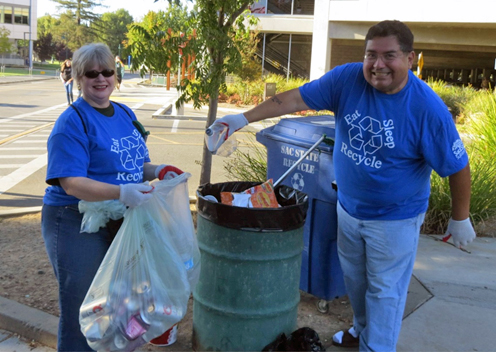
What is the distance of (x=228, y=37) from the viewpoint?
5.17 meters

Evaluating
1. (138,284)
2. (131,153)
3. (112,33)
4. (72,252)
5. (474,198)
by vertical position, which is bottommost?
(474,198)

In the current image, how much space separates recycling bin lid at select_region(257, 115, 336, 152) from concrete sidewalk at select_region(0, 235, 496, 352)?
138 centimetres

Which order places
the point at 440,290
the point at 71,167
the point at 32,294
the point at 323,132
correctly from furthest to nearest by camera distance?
the point at 440,290
the point at 32,294
the point at 323,132
the point at 71,167

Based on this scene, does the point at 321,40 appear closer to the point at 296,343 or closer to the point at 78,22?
the point at 296,343

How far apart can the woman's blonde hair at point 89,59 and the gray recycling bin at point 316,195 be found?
1.59 metres

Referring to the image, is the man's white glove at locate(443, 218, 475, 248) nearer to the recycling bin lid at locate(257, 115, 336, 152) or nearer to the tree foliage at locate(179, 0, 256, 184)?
the recycling bin lid at locate(257, 115, 336, 152)

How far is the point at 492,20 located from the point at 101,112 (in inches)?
991

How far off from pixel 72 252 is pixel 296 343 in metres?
1.35

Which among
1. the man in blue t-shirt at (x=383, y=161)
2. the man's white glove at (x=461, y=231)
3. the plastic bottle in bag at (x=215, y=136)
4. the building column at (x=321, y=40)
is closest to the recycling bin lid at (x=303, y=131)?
the man in blue t-shirt at (x=383, y=161)

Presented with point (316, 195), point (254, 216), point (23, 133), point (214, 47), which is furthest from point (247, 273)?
point (23, 133)

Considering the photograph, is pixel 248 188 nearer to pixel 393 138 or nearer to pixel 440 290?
pixel 393 138

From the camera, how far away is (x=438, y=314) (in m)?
3.99

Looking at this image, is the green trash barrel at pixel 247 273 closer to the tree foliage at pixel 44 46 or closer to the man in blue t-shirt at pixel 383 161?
the man in blue t-shirt at pixel 383 161

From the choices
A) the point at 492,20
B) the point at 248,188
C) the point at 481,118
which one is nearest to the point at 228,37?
the point at 248,188
